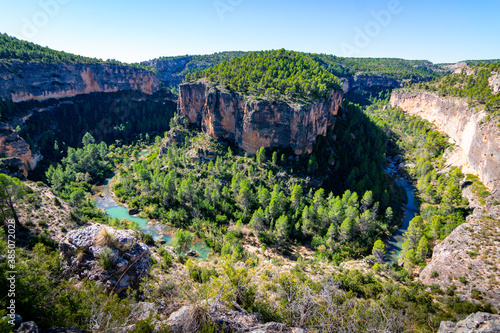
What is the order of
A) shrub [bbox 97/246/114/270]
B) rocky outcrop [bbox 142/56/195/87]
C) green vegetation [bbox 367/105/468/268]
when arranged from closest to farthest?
shrub [bbox 97/246/114/270]
green vegetation [bbox 367/105/468/268]
rocky outcrop [bbox 142/56/195/87]

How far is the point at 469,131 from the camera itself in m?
62.1

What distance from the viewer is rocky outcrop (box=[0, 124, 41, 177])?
176 feet

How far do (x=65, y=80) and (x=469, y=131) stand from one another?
485 ft

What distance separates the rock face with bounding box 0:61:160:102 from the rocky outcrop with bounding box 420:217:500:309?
12209cm

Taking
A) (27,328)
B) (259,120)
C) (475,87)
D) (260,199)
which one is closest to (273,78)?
(259,120)

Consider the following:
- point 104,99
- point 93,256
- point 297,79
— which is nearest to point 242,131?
point 297,79

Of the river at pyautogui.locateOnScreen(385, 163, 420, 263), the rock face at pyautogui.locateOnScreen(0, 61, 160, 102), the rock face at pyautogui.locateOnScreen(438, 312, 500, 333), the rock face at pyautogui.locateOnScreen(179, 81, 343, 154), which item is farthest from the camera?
the rock face at pyautogui.locateOnScreen(0, 61, 160, 102)

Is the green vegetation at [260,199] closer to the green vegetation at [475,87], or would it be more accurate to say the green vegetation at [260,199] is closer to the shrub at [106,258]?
the shrub at [106,258]

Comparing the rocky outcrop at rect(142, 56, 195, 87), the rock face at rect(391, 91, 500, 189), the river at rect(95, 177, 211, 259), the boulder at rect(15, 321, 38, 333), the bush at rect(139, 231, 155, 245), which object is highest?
the rocky outcrop at rect(142, 56, 195, 87)

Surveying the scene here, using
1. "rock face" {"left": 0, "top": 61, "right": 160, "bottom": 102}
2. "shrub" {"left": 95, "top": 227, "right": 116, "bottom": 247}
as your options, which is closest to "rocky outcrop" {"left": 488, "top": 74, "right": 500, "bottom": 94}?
"shrub" {"left": 95, "top": 227, "right": 116, "bottom": 247}

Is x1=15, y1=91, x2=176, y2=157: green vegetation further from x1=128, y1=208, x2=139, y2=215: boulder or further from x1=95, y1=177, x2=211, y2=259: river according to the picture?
x1=128, y1=208, x2=139, y2=215: boulder

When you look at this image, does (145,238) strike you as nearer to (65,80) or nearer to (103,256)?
(103,256)

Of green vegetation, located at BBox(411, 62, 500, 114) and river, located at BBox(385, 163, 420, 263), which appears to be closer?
river, located at BBox(385, 163, 420, 263)

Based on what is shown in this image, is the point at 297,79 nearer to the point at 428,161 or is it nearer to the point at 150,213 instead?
the point at 428,161
